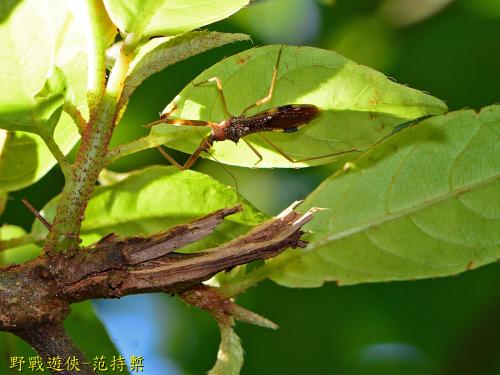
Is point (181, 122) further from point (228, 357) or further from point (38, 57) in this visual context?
point (228, 357)

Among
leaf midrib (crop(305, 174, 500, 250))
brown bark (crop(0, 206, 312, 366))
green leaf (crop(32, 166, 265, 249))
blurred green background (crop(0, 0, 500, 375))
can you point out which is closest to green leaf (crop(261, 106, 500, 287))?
leaf midrib (crop(305, 174, 500, 250))

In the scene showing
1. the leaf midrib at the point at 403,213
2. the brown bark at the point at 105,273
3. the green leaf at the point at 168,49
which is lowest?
the brown bark at the point at 105,273

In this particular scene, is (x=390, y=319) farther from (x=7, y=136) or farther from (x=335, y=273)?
(x=7, y=136)

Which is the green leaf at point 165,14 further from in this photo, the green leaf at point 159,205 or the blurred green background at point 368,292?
the blurred green background at point 368,292

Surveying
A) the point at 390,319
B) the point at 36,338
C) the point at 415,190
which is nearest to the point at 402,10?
the point at 390,319

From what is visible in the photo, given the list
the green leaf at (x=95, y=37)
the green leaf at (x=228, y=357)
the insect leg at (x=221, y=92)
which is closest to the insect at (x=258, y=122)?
the insect leg at (x=221, y=92)

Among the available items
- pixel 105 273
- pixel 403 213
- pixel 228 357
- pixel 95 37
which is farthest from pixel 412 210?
pixel 95 37
